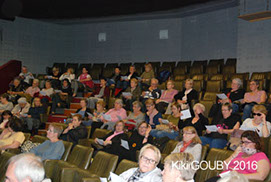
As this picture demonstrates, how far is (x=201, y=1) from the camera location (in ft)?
34.1

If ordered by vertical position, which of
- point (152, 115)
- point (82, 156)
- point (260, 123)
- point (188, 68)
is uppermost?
point (188, 68)

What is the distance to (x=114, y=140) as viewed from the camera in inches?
210

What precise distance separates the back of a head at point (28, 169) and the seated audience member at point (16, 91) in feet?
24.1

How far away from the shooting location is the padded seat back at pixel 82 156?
410 centimetres

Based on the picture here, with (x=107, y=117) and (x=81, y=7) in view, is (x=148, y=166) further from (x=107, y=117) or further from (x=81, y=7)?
(x=81, y=7)

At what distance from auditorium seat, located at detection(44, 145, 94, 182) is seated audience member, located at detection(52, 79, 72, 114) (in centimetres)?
451

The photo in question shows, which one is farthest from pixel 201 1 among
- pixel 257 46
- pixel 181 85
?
pixel 181 85

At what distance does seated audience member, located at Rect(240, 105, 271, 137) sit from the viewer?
4621 mm

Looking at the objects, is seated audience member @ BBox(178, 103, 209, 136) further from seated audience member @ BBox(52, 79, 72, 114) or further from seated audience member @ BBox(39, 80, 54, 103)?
seated audience member @ BBox(39, 80, 54, 103)

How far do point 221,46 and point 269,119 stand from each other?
595cm

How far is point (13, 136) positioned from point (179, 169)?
387cm

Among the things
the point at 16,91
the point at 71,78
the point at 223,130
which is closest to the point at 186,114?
the point at 223,130

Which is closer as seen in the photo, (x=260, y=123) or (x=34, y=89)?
(x=260, y=123)

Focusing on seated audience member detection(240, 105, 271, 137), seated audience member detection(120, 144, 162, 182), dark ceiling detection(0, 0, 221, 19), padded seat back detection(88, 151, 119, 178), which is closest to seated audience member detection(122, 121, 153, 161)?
padded seat back detection(88, 151, 119, 178)
